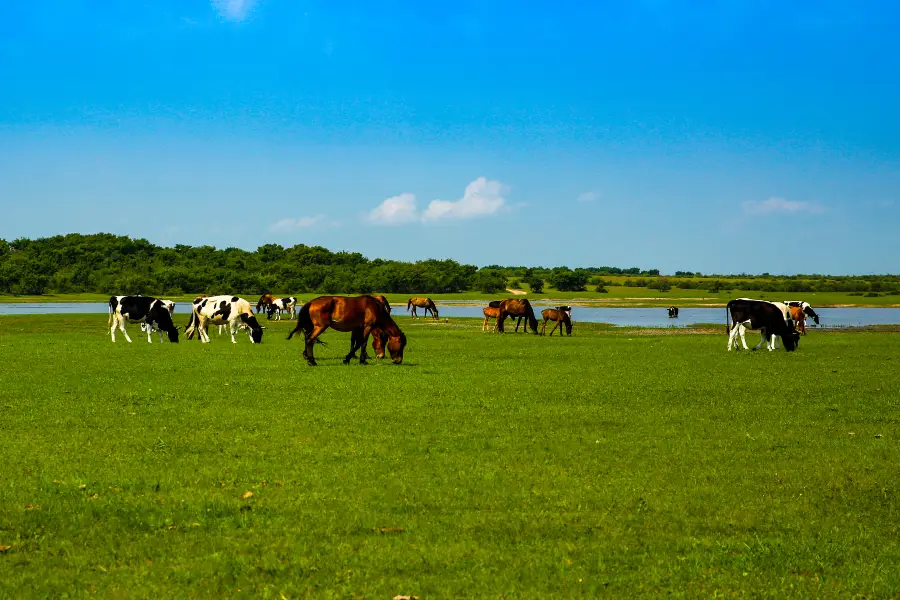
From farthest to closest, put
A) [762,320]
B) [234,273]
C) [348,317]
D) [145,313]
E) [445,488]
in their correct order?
1. [234,273]
2. [145,313]
3. [762,320]
4. [348,317]
5. [445,488]

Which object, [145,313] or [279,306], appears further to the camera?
[279,306]

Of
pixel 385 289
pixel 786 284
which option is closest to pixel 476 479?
pixel 385 289

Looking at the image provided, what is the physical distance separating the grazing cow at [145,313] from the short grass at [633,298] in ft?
218

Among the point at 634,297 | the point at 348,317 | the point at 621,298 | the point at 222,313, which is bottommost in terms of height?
the point at 621,298

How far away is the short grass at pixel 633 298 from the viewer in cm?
10625

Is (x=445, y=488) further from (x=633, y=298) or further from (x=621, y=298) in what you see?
(x=621, y=298)

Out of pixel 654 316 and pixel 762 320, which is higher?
pixel 762 320

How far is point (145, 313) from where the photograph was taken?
34.5m

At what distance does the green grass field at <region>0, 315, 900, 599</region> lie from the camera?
6.64 meters

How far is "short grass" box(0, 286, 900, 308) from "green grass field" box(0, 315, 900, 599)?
280 ft

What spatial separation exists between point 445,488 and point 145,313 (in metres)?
28.2

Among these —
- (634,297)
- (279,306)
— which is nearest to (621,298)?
(634,297)

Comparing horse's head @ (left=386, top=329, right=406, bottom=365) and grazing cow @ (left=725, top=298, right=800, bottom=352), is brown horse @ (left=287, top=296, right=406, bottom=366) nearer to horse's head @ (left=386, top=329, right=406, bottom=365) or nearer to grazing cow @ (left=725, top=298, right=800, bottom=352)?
horse's head @ (left=386, top=329, right=406, bottom=365)

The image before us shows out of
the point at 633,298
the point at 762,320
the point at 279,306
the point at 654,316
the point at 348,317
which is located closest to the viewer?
the point at 348,317
